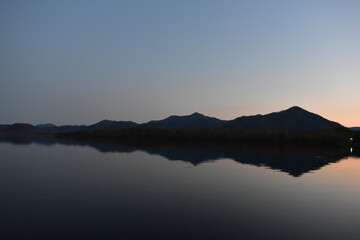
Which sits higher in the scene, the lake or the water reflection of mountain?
the water reflection of mountain

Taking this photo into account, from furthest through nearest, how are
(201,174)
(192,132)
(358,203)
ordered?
1. (192,132)
2. (201,174)
3. (358,203)

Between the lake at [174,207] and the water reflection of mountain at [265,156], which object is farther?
the water reflection of mountain at [265,156]

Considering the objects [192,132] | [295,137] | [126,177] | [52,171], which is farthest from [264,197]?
[192,132]

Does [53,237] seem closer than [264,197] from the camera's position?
Yes

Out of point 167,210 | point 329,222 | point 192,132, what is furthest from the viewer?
point 192,132

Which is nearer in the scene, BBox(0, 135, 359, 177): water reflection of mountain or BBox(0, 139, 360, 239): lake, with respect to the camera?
BBox(0, 139, 360, 239): lake

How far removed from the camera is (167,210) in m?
16.2

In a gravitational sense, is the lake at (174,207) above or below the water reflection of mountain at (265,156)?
below

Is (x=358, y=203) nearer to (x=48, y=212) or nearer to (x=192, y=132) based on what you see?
(x=48, y=212)

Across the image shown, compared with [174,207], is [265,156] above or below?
above

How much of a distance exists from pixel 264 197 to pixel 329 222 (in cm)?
584

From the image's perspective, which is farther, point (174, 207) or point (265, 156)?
point (265, 156)

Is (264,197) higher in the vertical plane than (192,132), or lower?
lower

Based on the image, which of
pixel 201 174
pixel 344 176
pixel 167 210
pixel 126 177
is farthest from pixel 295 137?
pixel 167 210
